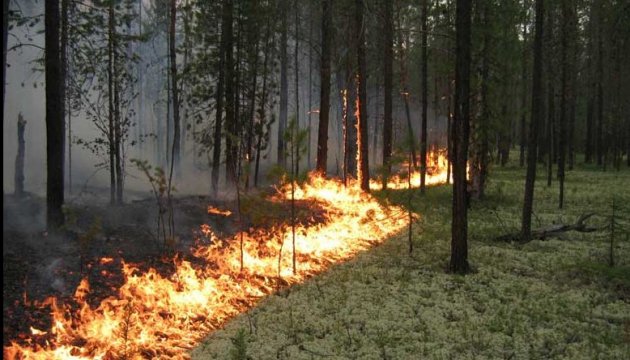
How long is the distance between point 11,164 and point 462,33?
1298 inches

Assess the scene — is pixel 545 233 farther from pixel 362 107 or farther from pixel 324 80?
pixel 324 80

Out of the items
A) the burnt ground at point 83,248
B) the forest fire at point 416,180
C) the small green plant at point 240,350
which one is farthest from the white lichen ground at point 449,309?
the forest fire at point 416,180

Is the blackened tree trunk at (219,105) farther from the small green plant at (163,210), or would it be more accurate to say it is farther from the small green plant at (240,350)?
the small green plant at (240,350)

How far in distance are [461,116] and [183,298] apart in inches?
250

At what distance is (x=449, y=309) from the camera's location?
8570mm

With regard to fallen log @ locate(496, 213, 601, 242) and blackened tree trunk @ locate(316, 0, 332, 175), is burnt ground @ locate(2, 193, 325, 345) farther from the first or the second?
blackened tree trunk @ locate(316, 0, 332, 175)

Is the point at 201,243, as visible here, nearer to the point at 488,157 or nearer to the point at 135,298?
the point at 135,298

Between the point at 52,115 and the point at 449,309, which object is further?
the point at 52,115

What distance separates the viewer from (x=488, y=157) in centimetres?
2023

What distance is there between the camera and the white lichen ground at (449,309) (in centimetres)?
697

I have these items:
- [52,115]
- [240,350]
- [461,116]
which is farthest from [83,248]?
[461,116]

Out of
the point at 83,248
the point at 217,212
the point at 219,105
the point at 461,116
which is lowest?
the point at 83,248

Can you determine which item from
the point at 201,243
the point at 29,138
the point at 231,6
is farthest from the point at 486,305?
the point at 29,138

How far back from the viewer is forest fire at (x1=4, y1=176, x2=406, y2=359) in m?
6.69
